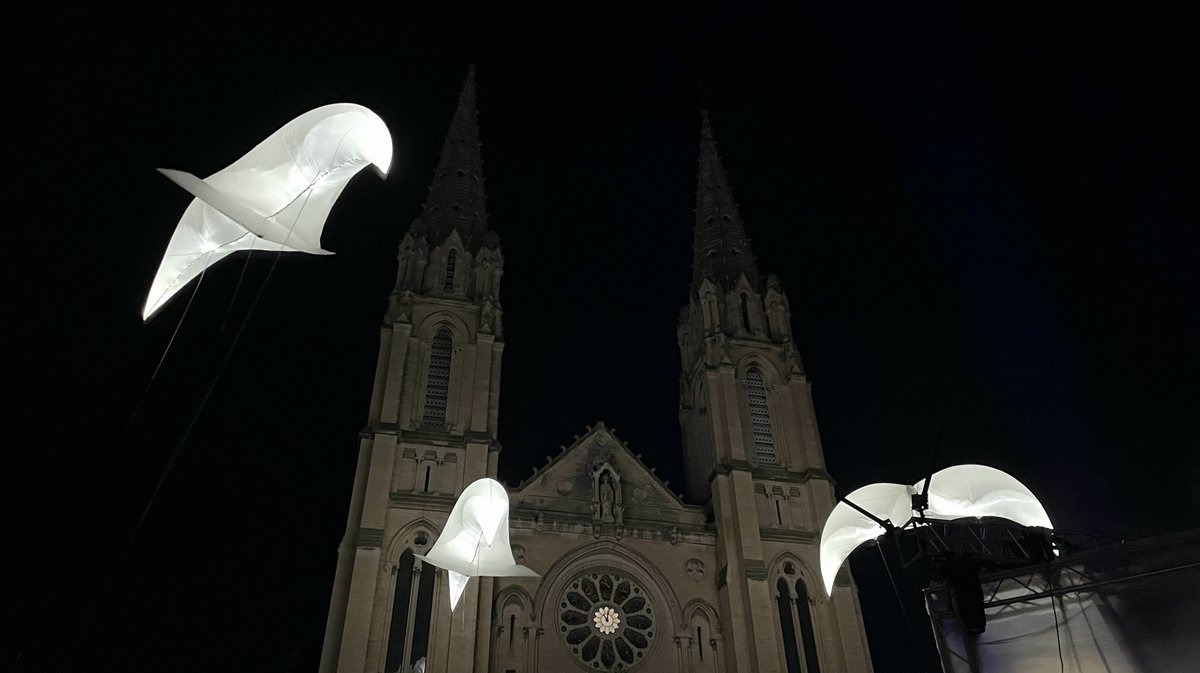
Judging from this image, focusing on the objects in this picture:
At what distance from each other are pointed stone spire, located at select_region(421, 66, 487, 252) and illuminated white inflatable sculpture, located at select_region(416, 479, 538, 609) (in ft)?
60.3

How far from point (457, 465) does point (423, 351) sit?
501cm

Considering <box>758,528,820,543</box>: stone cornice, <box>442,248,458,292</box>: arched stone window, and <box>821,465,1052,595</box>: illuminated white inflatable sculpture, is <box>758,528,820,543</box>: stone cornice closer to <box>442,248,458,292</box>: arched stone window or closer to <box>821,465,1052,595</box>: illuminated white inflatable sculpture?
<box>821,465,1052,595</box>: illuminated white inflatable sculpture

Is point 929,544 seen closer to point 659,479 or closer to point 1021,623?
point 1021,623

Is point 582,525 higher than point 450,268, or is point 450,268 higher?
point 450,268

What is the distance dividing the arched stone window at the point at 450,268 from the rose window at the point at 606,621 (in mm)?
12828

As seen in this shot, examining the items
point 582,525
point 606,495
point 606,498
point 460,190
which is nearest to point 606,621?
point 582,525

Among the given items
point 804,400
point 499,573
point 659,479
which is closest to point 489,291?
point 659,479

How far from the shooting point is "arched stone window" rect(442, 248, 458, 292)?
100 feet

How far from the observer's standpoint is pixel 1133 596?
1142 cm

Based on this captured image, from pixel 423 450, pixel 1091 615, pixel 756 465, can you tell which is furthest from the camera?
pixel 756 465

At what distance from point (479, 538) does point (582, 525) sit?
34.1ft

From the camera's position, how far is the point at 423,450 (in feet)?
82.0

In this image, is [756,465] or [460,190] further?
[460,190]

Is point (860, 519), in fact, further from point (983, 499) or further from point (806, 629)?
point (806, 629)
